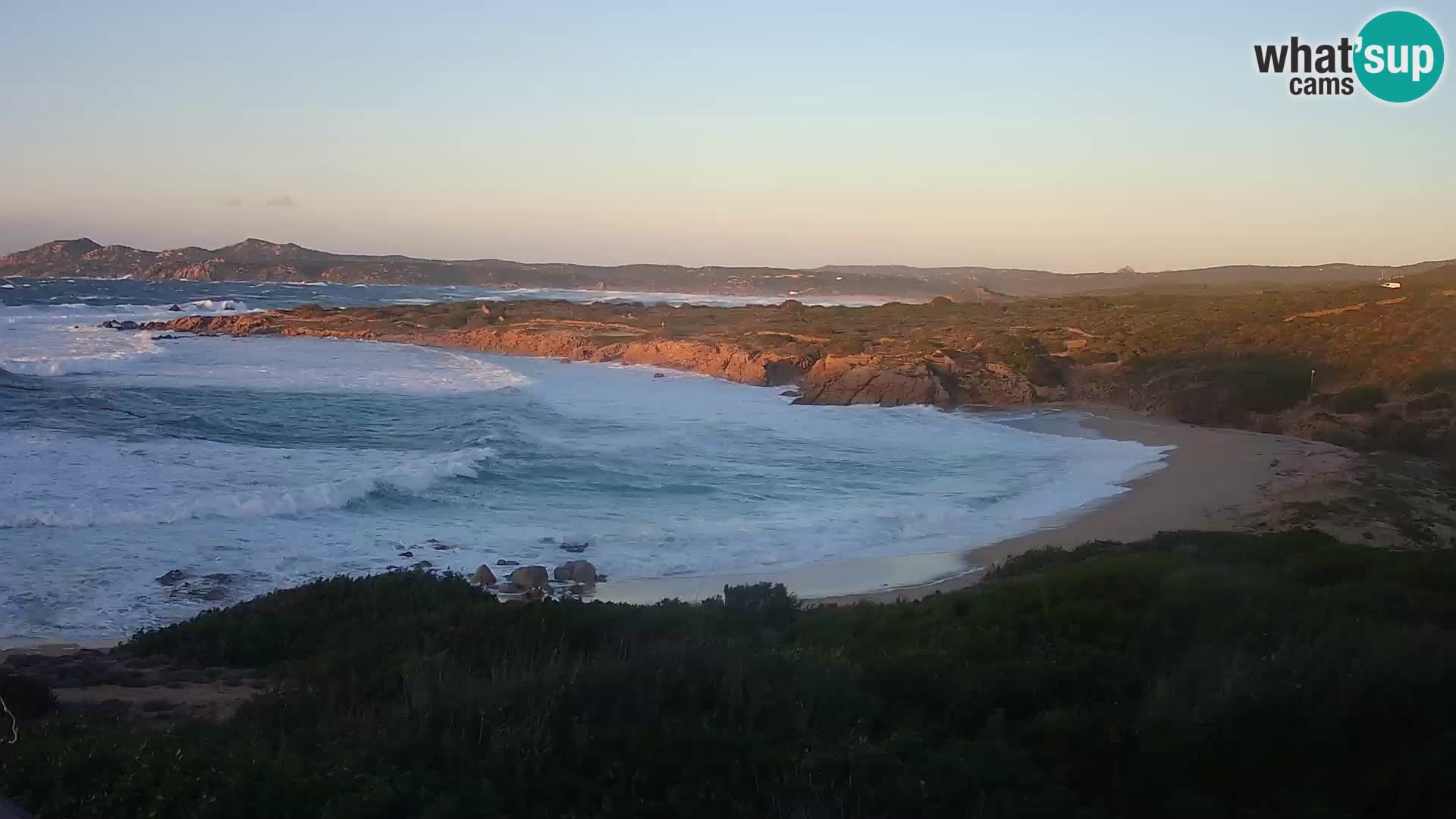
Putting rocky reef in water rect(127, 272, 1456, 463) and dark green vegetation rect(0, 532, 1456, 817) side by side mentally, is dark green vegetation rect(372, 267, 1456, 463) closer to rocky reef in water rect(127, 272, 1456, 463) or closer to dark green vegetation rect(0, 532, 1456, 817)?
rocky reef in water rect(127, 272, 1456, 463)

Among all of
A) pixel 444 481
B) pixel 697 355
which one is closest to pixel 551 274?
pixel 697 355

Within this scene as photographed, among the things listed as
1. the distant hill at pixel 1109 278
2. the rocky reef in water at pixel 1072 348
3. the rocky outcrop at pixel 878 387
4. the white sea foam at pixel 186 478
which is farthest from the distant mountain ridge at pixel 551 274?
the white sea foam at pixel 186 478

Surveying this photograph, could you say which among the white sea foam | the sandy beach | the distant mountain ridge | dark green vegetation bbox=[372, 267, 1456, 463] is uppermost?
the distant mountain ridge

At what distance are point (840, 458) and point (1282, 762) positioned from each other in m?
20.2

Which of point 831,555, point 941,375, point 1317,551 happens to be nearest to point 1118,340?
point 941,375

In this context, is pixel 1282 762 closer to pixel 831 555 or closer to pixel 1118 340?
pixel 831 555

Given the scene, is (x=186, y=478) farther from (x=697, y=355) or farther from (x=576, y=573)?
(x=697, y=355)

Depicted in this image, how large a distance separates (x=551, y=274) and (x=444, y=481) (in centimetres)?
14262

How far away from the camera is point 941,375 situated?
39.7 m

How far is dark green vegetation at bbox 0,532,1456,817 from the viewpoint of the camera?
504 cm

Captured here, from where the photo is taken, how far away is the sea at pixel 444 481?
48.9 ft

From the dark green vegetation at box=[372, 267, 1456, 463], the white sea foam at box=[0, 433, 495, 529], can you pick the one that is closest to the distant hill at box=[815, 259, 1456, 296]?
the dark green vegetation at box=[372, 267, 1456, 463]

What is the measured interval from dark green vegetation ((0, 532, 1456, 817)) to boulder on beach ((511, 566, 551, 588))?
495 cm

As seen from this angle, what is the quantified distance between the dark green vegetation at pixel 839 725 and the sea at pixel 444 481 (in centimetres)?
691
